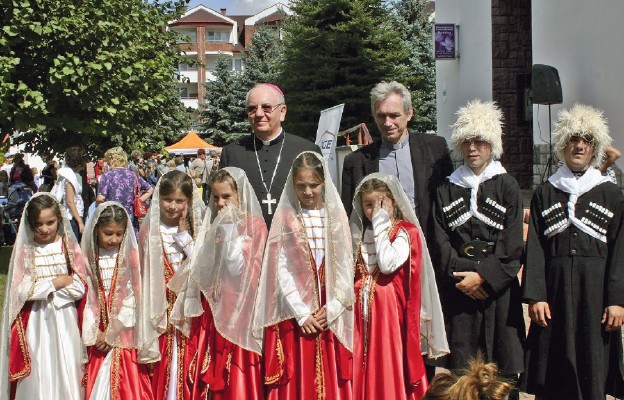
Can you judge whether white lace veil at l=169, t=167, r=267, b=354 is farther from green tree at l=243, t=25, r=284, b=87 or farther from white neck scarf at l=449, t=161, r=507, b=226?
green tree at l=243, t=25, r=284, b=87

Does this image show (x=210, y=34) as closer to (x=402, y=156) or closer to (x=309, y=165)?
(x=402, y=156)

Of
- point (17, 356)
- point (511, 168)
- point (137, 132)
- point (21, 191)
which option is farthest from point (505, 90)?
point (17, 356)

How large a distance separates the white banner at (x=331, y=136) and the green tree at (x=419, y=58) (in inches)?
656

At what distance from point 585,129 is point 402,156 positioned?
1.12 meters

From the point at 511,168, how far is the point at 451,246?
413 inches

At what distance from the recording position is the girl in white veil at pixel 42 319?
482 cm

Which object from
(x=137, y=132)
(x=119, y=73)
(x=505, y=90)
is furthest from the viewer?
(x=505, y=90)

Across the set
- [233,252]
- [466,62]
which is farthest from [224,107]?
[233,252]

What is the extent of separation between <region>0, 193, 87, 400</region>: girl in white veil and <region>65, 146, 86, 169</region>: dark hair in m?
5.50

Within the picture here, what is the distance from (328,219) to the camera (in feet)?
15.1

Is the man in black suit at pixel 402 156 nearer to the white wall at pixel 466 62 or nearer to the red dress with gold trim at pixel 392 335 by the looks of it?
the red dress with gold trim at pixel 392 335

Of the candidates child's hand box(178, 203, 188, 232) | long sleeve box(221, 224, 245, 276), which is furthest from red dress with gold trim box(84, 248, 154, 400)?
long sleeve box(221, 224, 245, 276)

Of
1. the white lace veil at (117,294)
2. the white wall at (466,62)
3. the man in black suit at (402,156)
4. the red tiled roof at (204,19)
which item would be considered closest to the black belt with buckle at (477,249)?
the man in black suit at (402,156)

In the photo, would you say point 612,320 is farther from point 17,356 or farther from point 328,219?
point 17,356
